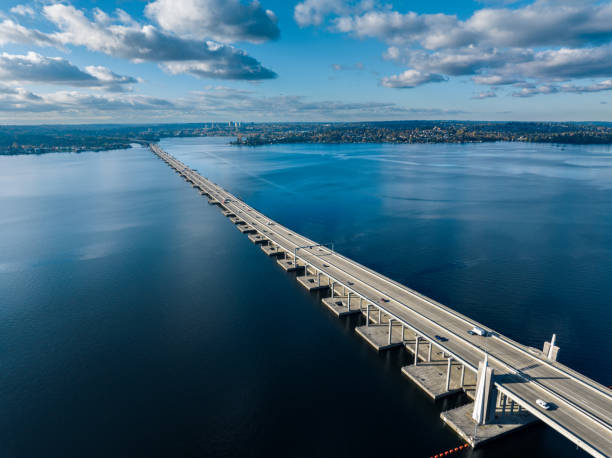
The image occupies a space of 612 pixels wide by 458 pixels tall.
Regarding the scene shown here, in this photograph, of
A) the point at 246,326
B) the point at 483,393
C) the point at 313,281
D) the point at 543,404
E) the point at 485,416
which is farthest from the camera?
the point at 313,281

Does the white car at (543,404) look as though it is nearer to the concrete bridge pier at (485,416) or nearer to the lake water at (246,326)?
the concrete bridge pier at (485,416)

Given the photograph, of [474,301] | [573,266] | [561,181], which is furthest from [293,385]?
[561,181]

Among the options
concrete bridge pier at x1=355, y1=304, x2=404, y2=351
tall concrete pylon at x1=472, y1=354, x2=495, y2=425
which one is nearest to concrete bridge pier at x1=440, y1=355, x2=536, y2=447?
tall concrete pylon at x1=472, y1=354, x2=495, y2=425

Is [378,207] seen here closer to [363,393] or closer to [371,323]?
[371,323]

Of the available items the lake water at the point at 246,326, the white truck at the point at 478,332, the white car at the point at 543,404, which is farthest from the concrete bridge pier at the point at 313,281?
the white car at the point at 543,404

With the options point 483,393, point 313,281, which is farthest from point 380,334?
point 313,281

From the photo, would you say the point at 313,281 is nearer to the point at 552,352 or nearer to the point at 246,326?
the point at 246,326
